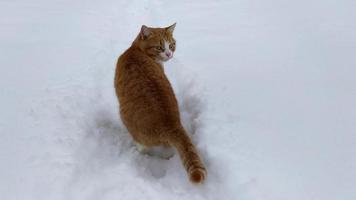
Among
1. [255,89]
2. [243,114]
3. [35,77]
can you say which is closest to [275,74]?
[255,89]

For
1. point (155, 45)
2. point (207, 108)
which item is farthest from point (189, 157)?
point (155, 45)

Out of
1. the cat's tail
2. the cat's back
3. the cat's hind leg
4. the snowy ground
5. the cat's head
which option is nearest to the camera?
the cat's tail

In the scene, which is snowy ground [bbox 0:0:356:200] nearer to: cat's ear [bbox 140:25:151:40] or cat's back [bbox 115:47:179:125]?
cat's back [bbox 115:47:179:125]

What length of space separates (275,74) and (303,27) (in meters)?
1.29

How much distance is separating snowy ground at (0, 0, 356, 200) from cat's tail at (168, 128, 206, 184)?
23 centimetres

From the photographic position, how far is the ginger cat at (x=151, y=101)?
270cm

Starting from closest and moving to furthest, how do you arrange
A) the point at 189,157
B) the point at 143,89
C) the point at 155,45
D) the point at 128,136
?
the point at 189,157 < the point at 143,89 < the point at 128,136 < the point at 155,45

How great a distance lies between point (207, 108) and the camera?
3.47 meters

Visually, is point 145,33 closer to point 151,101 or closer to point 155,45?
point 155,45

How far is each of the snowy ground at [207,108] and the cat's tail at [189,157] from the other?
232 millimetres

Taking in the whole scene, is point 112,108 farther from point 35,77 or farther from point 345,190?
point 345,190

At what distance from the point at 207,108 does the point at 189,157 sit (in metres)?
0.93

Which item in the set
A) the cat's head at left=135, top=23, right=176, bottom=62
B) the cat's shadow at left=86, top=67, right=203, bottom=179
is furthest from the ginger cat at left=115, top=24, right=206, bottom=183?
the cat's shadow at left=86, top=67, right=203, bottom=179

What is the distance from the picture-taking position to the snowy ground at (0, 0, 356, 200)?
267 centimetres
